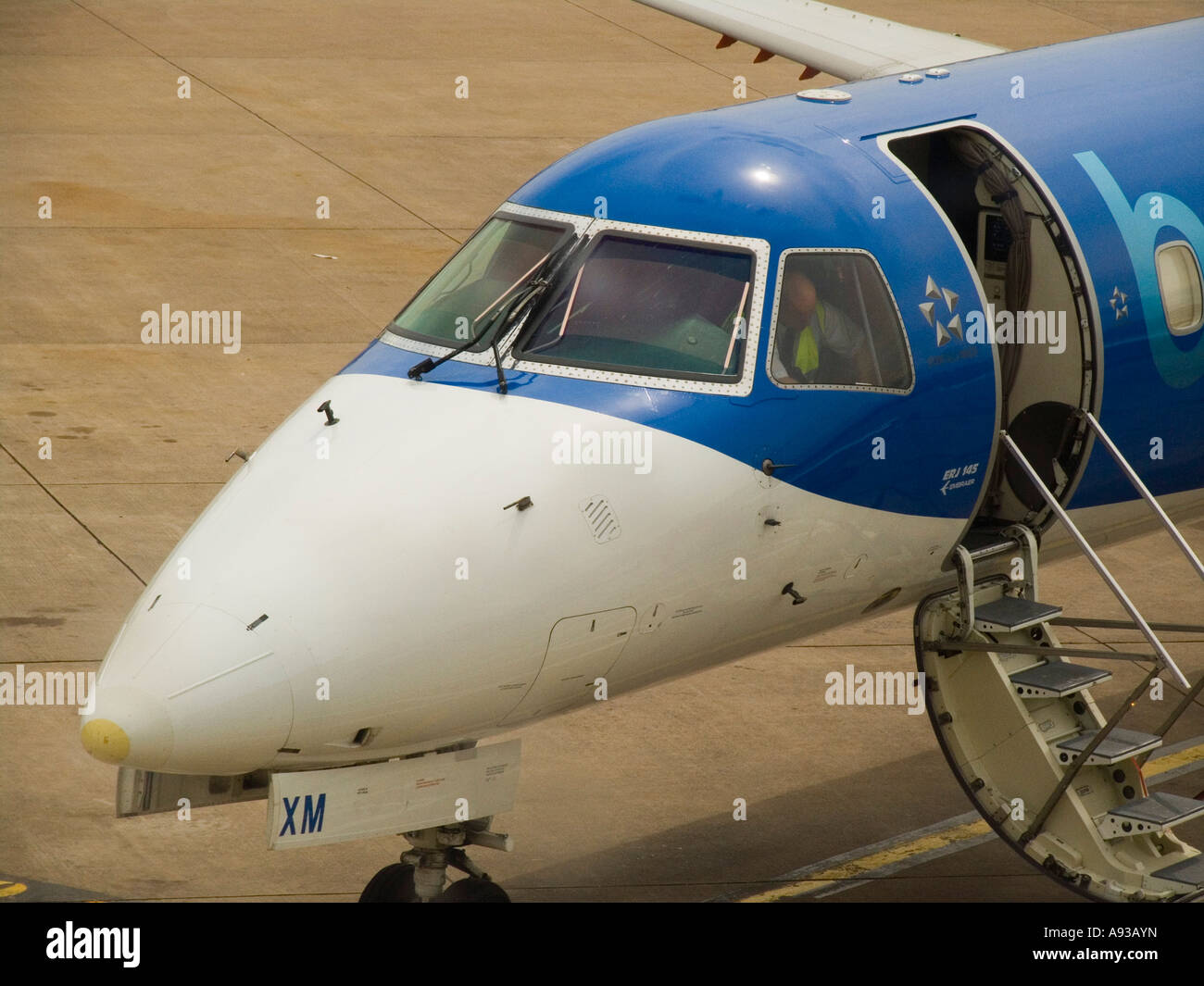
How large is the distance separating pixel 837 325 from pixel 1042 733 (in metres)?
2.76

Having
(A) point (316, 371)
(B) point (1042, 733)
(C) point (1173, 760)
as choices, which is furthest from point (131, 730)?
(A) point (316, 371)

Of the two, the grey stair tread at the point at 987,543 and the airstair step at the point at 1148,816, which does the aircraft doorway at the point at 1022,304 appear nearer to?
the grey stair tread at the point at 987,543

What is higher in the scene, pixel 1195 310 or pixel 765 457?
pixel 1195 310

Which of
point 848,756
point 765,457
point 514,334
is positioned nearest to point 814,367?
point 765,457

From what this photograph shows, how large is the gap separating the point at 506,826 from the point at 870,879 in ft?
7.92

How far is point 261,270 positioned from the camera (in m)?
23.7

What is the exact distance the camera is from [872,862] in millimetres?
12820

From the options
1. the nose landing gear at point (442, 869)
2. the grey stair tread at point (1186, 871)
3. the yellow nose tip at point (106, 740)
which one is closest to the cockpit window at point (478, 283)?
the nose landing gear at point (442, 869)

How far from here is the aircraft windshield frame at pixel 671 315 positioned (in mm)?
9969

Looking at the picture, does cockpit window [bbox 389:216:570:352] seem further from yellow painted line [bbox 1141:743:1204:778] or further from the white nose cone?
yellow painted line [bbox 1141:743:1204:778]

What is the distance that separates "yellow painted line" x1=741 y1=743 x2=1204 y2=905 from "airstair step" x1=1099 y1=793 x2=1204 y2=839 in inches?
82.2

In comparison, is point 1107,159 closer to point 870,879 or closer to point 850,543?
point 850,543

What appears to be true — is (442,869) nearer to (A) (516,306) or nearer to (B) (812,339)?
(A) (516,306)

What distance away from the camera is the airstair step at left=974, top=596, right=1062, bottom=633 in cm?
1117
